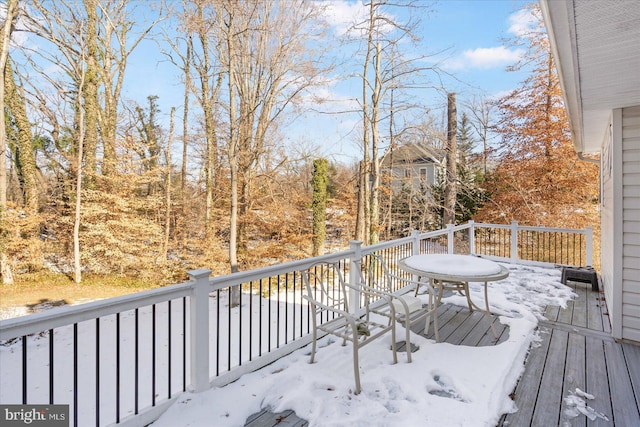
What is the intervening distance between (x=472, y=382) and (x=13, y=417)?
3.05 m

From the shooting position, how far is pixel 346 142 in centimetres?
987

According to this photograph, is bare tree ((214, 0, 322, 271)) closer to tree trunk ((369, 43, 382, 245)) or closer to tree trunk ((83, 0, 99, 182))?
tree trunk ((369, 43, 382, 245))

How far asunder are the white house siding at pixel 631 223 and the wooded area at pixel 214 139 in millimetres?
5465

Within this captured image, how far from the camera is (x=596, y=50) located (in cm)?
194

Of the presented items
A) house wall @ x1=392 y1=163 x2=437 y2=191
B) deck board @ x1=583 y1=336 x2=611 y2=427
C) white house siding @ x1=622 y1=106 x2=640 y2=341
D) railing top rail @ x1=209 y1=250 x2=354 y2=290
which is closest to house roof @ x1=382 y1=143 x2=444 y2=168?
house wall @ x1=392 y1=163 x2=437 y2=191

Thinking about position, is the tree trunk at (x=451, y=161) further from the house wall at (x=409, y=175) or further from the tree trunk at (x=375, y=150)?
the tree trunk at (x=375, y=150)

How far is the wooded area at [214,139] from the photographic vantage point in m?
8.24

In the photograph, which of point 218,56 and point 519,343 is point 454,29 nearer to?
point 218,56

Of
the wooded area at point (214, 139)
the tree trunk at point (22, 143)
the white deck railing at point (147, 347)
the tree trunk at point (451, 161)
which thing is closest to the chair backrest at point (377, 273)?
the white deck railing at point (147, 347)

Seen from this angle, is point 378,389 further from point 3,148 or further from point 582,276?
point 3,148

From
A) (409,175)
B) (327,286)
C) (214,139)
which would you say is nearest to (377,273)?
(327,286)

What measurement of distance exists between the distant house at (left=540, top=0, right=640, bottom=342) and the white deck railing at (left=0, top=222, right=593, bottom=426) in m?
2.28

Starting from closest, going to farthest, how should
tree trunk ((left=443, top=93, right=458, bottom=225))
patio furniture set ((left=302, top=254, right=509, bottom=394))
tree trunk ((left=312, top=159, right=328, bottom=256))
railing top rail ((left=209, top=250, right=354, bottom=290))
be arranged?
railing top rail ((left=209, top=250, right=354, bottom=290)) < patio furniture set ((left=302, top=254, right=509, bottom=394)) < tree trunk ((left=443, top=93, right=458, bottom=225)) < tree trunk ((left=312, top=159, right=328, bottom=256))

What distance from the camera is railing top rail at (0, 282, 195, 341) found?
1.42m
